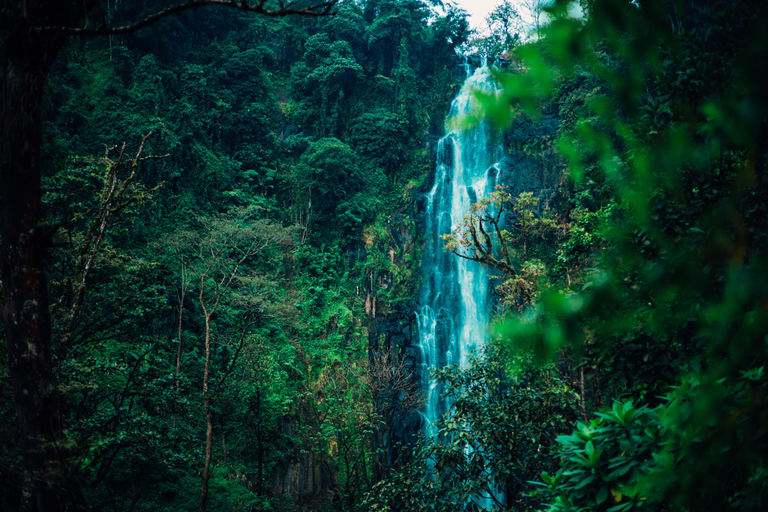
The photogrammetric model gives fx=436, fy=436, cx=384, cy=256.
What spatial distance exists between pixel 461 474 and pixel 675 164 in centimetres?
586

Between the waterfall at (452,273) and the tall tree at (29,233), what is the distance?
14.7 meters

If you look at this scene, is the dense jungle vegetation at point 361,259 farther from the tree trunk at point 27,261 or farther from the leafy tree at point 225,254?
the leafy tree at point 225,254

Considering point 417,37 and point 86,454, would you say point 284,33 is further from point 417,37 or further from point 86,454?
point 86,454

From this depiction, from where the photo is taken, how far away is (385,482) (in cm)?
656

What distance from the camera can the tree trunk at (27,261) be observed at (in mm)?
2721

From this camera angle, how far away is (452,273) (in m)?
18.7

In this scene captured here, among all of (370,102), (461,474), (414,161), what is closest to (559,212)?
(414,161)

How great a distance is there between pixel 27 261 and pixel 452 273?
16.7 m

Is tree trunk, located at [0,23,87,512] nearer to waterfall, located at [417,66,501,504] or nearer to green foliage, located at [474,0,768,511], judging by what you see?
green foliage, located at [474,0,768,511]

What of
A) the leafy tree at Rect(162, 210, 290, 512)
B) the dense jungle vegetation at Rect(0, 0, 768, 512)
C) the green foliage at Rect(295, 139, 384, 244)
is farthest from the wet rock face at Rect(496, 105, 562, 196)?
the leafy tree at Rect(162, 210, 290, 512)

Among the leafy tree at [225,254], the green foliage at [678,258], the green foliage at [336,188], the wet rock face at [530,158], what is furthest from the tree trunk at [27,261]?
the wet rock face at [530,158]

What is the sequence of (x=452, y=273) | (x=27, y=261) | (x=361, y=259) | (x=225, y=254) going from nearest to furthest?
(x=27, y=261) → (x=225, y=254) → (x=452, y=273) → (x=361, y=259)

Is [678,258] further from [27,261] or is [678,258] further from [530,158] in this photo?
[530,158]

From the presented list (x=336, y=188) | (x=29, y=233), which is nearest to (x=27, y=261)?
(x=29, y=233)
